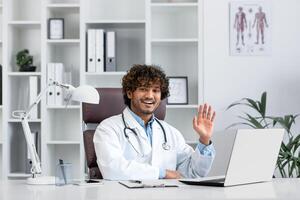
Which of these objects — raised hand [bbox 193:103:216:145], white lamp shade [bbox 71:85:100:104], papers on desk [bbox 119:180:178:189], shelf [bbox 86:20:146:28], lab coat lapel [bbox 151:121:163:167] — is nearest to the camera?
papers on desk [bbox 119:180:178:189]

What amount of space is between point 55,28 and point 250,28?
5.08 ft

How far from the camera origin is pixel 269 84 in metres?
4.45

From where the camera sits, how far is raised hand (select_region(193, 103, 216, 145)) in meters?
2.40

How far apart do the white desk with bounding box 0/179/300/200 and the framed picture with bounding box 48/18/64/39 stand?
2.46 meters

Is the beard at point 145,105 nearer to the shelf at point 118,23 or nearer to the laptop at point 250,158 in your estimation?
the laptop at point 250,158

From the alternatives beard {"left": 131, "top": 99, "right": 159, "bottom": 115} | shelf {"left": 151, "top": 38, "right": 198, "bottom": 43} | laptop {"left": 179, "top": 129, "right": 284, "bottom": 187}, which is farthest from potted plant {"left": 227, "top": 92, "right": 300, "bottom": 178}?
laptop {"left": 179, "top": 129, "right": 284, "bottom": 187}

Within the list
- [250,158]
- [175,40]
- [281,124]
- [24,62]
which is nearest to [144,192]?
[250,158]

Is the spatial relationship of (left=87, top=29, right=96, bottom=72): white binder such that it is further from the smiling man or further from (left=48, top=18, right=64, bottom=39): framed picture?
the smiling man

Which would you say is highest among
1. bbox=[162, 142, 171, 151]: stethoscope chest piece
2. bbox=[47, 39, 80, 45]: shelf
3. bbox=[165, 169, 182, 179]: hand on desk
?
bbox=[47, 39, 80, 45]: shelf

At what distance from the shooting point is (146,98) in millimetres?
2838

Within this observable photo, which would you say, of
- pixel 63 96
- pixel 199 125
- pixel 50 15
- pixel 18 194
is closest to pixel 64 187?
pixel 18 194

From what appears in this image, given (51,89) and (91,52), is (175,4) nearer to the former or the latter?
(91,52)

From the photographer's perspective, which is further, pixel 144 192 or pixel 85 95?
pixel 85 95

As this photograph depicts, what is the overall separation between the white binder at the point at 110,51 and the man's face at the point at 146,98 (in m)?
1.52
